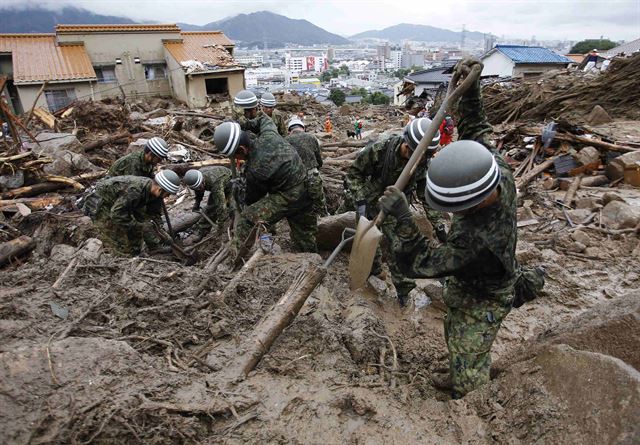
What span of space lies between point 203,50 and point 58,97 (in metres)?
8.15

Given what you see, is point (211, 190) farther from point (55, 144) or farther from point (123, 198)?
point (55, 144)

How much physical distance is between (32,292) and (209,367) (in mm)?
1604

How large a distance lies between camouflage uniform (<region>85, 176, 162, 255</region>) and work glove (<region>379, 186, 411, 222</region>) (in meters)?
3.57

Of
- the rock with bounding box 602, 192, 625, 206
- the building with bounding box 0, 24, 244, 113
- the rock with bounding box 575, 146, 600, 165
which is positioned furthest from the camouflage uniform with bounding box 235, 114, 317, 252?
the building with bounding box 0, 24, 244, 113

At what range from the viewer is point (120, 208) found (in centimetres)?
482

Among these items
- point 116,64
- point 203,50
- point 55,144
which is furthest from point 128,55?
point 55,144

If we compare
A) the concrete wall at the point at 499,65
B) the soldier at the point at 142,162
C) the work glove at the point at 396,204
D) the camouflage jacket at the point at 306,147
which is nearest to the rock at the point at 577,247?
the camouflage jacket at the point at 306,147

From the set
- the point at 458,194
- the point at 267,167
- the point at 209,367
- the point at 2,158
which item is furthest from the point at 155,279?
the point at 2,158

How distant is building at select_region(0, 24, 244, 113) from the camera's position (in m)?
18.5

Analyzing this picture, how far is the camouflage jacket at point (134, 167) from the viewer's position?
18.4 feet

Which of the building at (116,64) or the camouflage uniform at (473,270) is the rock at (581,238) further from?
the building at (116,64)

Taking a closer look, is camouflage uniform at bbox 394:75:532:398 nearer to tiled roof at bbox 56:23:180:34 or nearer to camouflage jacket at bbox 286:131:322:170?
camouflage jacket at bbox 286:131:322:170

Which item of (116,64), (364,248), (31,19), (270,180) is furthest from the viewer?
(31,19)

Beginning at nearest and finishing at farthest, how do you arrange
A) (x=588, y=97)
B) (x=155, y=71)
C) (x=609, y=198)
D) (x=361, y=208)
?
(x=361, y=208), (x=609, y=198), (x=588, y=97), (x=155, y=71)
